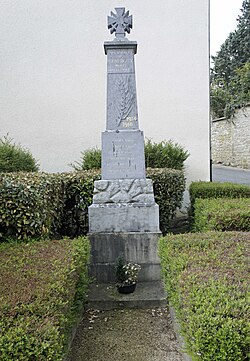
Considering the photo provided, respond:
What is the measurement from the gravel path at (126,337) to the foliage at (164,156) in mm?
4148

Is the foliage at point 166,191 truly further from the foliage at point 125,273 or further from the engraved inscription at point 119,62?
the foliage at point 125,273

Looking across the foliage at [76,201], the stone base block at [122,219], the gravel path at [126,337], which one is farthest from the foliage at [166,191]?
the gravel path at [126,337]

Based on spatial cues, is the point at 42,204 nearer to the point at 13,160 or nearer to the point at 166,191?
the point at 166,191

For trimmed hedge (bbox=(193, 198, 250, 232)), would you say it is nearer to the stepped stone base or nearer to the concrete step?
the stepped stone base

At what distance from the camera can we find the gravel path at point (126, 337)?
2.99m

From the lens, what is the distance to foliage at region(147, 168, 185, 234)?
239 inches

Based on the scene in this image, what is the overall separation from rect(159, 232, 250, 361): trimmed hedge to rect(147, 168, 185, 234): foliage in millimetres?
2661

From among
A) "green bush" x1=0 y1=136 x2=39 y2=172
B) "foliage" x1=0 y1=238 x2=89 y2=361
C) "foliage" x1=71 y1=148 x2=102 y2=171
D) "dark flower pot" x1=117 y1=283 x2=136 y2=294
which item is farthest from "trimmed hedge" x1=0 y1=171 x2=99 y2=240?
"green bush" x1=0 y1=136 x2=39 y2=172

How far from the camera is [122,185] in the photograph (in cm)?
491

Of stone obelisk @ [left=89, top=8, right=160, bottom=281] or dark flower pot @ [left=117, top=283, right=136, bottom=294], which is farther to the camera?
stone obelisk @ [left=89, top=8, right=160, bottom=281]

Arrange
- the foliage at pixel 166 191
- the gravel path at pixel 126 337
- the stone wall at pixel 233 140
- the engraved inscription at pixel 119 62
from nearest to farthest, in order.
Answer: the gravel path at pixel 126 337
the engraved inscription at pixel 119 62
the foliage at pixel 166 191
the stone wall at pixel 233 140

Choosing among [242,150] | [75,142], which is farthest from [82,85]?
[242,150]

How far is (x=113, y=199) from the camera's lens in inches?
191

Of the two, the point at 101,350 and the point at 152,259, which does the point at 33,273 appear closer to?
the point at 101,350
